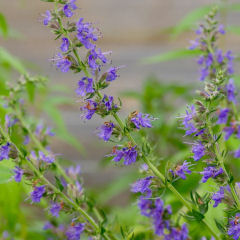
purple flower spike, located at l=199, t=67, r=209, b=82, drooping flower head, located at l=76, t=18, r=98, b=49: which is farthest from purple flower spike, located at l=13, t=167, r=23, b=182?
purple flower spike, located at l=199, t=67, r=209, b=82

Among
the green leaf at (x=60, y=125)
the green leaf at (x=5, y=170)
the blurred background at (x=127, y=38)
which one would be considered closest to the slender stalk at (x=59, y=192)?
the green leaf at (x=5, y=170)

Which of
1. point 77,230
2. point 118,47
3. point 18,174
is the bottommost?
point 118,47

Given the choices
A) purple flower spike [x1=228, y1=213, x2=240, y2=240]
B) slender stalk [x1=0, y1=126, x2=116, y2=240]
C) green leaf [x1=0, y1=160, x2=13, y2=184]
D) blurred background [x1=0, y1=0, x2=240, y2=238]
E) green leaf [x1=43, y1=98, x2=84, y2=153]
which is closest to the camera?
purple flower spike [x1=228, y1=213, x2=240, y2=240]

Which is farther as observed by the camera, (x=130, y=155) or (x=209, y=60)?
(x=209, y=60)

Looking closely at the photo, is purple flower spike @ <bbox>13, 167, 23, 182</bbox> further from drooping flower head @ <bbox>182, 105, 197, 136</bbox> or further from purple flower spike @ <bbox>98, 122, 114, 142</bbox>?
drooping flower head @ <bbox>182, 105, 197, 136</bbox>

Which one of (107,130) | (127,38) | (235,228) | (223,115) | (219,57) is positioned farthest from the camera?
(127,38)

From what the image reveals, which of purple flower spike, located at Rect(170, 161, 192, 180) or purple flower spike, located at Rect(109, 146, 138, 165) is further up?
purple flower spike, located at Rect(109, 146, 138, 165)

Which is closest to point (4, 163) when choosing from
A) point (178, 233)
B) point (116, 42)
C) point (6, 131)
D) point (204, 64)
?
point (6, 131)

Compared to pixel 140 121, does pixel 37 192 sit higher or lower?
lower

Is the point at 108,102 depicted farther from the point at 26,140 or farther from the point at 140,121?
the point at 26,140

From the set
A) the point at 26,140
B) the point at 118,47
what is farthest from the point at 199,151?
the point at 118,47

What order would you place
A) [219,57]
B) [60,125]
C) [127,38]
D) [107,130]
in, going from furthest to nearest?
1. [127,38]
2. [60,125]
3. [219,57]
4. [107,130]

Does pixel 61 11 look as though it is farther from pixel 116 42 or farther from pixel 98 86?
pixel 116 42
